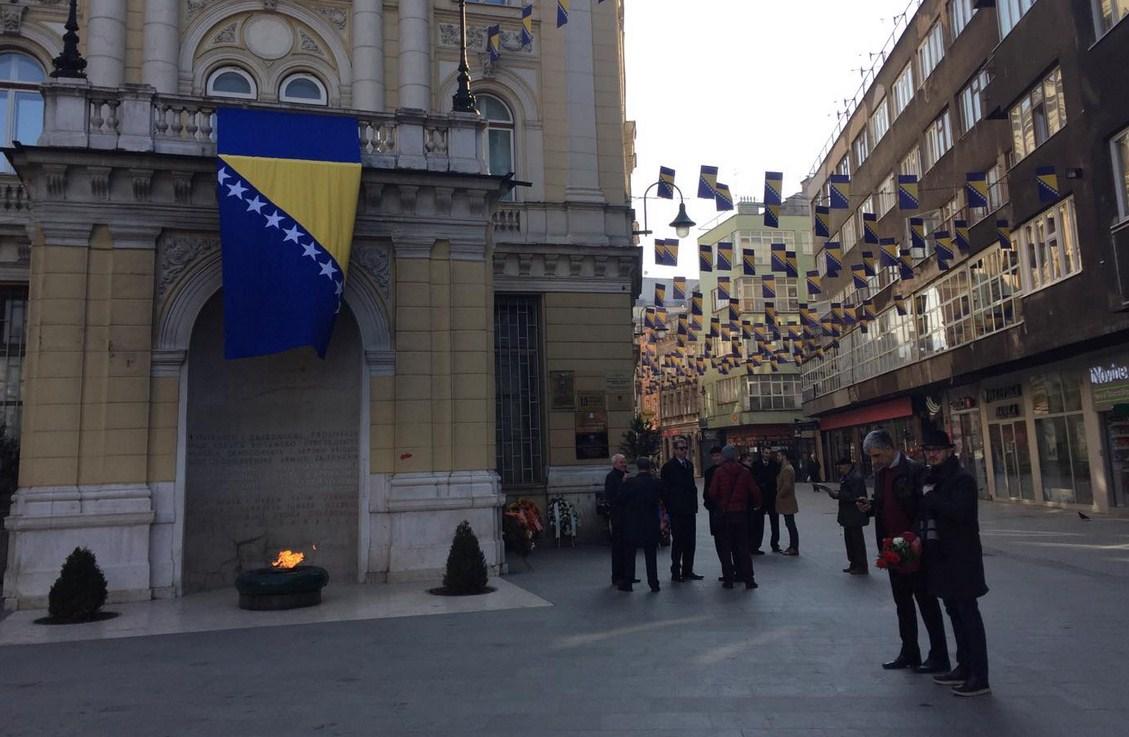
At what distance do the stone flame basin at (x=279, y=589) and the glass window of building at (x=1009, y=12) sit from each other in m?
23.3

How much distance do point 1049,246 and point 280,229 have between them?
65.4 feet

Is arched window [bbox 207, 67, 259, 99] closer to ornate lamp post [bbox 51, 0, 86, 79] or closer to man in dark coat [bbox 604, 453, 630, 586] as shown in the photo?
ornate lamp post [bbox 51, 0, 86, 79]

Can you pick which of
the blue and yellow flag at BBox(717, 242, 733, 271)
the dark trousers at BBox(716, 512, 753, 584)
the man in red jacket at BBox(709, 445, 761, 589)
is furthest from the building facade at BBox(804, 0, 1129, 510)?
the dark trousers at BBox(716, 512, 753, 584)

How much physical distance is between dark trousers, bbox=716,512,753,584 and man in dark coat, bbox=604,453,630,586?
4.65 feet

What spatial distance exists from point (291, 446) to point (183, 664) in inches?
229

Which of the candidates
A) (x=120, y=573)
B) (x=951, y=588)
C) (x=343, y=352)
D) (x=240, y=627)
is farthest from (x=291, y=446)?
(x=951, y=588)

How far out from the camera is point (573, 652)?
8180 millimetres

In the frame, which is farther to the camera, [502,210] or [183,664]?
[502,210]

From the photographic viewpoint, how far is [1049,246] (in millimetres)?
22578

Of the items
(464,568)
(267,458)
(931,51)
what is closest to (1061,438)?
(931,51)

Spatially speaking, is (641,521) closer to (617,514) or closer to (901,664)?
(617,514)

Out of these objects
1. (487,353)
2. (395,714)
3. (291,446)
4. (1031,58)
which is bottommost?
(395,714)

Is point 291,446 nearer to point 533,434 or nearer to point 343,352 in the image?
point 343,352

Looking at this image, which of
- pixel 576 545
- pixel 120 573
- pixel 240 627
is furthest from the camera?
pixel 576 545
